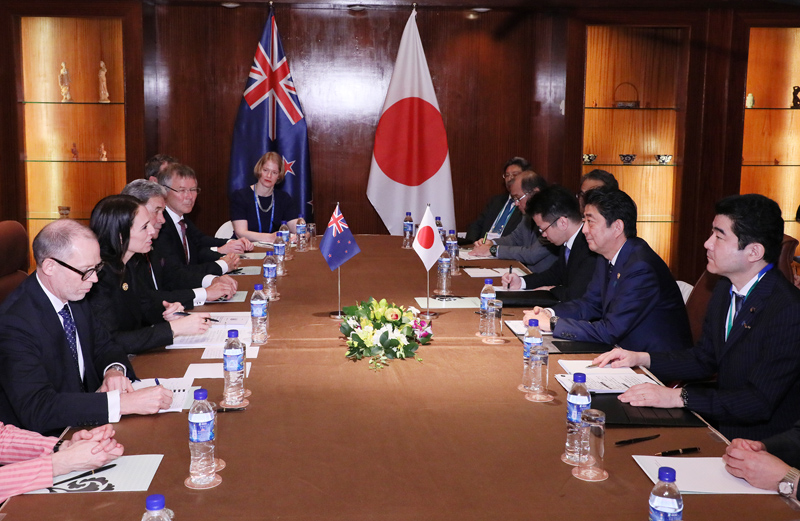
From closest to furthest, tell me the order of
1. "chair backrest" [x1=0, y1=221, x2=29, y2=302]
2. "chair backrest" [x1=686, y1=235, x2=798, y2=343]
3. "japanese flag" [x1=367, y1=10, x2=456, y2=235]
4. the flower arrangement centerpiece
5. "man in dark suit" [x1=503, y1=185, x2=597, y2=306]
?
Answer: the flower arrangement centerpiece → "chair backrest" [x1=0, y1=221, x2=29, y2=302] → "chair backrest" [x1=686, y1=235, x2=798, y2=343] → "man in dark suit" [x1=503, y1=185, x2=597, y2=306] → "japanese flag" [x1=367, y1=10, x2=456, y2=235]

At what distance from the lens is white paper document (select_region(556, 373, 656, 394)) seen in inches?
93.9

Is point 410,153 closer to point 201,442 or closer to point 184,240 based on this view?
point 184,240

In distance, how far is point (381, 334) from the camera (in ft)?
8.98

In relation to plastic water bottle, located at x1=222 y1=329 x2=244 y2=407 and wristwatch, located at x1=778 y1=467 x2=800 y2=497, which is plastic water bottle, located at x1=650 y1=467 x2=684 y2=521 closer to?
wristwatch, located at x1=778 y1=467 x2=800 y2=497

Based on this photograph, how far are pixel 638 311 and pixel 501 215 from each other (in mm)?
3349

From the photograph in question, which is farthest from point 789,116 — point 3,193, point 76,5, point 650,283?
point 3,193

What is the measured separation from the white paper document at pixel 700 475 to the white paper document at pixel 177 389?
1.28 meters

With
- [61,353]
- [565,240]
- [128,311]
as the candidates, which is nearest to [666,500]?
[61,353]

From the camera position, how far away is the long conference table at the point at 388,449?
64.4 inches

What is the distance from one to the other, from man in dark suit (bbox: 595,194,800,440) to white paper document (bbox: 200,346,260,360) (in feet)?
4.07

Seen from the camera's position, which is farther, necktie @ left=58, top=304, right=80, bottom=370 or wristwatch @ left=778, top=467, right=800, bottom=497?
necktie @ left=58, top=304, right=80, bottom=370

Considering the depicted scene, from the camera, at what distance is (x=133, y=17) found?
5938mm

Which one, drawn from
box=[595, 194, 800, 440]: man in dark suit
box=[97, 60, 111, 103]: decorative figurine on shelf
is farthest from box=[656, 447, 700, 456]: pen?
box=[97, 60, 111, 103]: decorative figurine on shelf

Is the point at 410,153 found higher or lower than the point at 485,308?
higher
